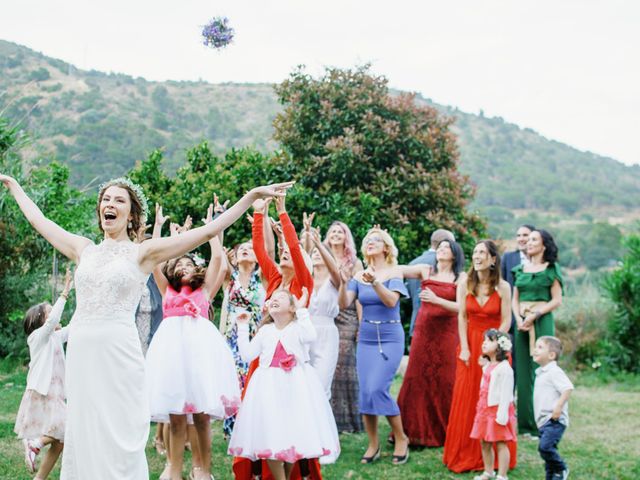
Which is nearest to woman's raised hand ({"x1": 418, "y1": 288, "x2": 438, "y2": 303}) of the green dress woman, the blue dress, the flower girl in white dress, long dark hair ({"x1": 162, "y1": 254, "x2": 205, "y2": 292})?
the blue dress

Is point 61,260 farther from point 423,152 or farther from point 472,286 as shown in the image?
point 472,286

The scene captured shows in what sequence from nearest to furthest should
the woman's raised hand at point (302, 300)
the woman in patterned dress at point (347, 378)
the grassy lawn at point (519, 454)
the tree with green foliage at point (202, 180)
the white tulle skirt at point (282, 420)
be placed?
the white tulle skirt at point (282, 420) → the woman's raised hand at point (302, 300) → the grassy lawn at point (519, 454) → the woman in patterned dress at point (347, 378) → the tree with green foliage at point (202, 180)

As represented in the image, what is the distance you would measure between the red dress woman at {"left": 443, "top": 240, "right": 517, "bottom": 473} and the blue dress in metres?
0.54

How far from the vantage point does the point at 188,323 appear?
5.92 meters

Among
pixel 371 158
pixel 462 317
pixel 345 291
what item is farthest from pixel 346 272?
pixel 371 158

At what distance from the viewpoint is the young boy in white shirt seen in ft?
19.2

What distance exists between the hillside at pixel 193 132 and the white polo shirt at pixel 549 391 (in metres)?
9.08

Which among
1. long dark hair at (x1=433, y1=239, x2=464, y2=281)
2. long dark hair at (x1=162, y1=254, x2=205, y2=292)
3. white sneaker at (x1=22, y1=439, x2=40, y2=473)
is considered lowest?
white sneaker at (x1=22, y1=439, x2=40, y2=473)

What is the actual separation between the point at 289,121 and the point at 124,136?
15.0 m

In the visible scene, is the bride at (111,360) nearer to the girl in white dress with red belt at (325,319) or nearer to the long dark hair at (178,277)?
the long dark hair at (178,277)

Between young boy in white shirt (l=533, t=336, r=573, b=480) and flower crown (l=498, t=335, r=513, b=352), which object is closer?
young boy in white shirt (l=533, t=336, r=573, b=480)

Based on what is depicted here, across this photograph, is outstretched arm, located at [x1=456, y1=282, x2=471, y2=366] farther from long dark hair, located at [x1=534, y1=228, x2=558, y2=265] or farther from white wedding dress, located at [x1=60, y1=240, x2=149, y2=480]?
white wedding dress, located at [x1=60, y1=240, x2=149, y2=480]

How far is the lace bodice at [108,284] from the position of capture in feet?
13.8

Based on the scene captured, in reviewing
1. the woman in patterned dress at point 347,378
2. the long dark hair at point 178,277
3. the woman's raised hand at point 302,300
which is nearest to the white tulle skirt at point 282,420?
the woman's raised hand at point 302,300
